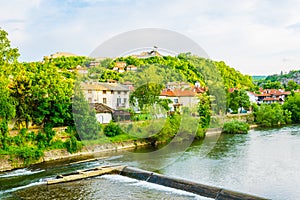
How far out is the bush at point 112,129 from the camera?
1766cm

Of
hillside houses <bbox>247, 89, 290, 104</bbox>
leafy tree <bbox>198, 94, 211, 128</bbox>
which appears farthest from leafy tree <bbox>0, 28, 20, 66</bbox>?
hillside houses <bbox>247, 89, 290, 104</bbox>

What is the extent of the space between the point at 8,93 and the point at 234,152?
9571 millimetres

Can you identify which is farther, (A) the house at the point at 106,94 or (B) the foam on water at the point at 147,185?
(A) the house at the point at 106,94

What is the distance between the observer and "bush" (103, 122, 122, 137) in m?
17.7

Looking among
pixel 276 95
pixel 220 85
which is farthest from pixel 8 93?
pixel 276 95

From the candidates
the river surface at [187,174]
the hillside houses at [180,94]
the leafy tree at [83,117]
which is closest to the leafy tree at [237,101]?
the hillside houses at [180,94]

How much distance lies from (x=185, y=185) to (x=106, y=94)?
973 centimetres

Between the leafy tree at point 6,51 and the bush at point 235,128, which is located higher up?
the leafy tree at point 6,51

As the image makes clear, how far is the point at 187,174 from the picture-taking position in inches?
447

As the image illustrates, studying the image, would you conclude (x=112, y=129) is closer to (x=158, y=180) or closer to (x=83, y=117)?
(x=83, y=117)

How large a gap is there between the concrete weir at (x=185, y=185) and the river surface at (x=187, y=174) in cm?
21

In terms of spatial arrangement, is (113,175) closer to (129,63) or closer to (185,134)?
(129,63)

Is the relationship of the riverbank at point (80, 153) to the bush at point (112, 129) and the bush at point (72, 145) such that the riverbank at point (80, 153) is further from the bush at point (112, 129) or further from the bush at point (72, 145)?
the bush at point (112, 129)

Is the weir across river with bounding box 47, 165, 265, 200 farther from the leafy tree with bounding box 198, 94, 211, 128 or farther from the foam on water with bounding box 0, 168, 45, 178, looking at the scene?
the leafy tree with bounding box 198, 94, 211, 128
